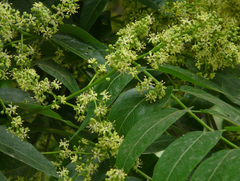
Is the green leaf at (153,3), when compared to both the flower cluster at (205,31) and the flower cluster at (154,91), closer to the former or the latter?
the flower cluster at (205,31)

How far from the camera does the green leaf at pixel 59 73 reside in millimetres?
998

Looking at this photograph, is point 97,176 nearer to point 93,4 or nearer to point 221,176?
point 221,176

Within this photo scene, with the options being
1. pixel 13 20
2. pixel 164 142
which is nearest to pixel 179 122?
pixel 164 142

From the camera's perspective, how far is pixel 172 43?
847 mm

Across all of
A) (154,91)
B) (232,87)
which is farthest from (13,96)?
(232,87)

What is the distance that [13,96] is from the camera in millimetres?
1013

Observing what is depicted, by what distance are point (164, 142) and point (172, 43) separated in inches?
14.4

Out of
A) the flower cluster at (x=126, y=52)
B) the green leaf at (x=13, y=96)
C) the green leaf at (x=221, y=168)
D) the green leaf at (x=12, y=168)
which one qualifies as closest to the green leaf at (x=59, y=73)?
the green leaf at (x=13, y=96)

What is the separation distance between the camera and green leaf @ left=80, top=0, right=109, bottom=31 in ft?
3.85

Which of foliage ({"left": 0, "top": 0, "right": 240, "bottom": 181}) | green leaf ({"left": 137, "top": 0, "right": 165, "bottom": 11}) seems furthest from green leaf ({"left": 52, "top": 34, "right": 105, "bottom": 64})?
green leaf ({"left": 137, "top": 0, "right": 165, "bottom": 11})

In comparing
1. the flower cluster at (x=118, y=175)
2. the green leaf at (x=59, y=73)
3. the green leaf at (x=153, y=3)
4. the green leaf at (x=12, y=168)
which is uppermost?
the green leaf at (x=153, y=3)

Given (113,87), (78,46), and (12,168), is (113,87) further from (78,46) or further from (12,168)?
(12,168)

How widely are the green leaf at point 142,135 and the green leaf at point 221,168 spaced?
13 cm

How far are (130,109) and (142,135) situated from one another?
143mm
